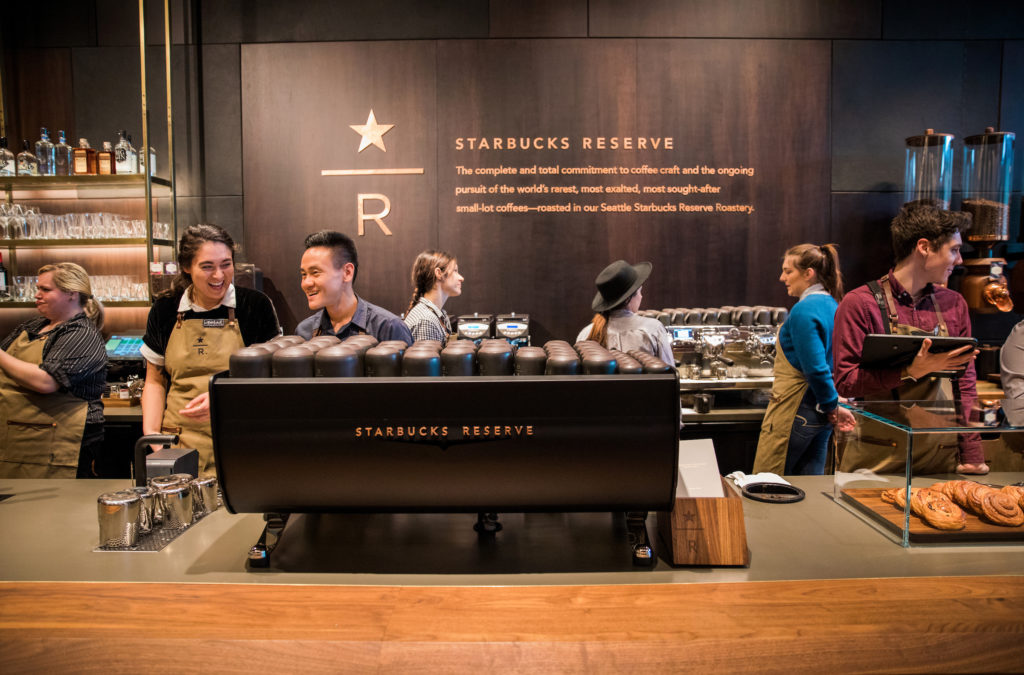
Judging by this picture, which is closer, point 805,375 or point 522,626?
point 522,626

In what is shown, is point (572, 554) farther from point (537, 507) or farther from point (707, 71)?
point (707, 71)

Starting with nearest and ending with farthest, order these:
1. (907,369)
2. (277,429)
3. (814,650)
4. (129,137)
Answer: (814,650)
(277,429)
(907,369)
(129,137)

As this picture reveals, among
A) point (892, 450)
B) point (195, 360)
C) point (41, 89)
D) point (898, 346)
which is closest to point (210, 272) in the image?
point (195, 360)

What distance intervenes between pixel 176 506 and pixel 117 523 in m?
0.13

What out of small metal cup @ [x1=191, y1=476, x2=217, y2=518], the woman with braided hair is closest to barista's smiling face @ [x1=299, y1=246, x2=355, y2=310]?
small metal cup @ [x1=191, y1=476, x2=217, y2=518]

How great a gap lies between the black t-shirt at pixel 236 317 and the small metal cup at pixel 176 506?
101 centimetres

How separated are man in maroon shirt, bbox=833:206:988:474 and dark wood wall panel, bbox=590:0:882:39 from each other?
7.81 ft

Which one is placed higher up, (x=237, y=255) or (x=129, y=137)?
(x=129, y=137)

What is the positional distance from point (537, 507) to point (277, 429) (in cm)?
48

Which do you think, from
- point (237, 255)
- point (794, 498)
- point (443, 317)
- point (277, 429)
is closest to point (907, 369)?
point (794, 498)

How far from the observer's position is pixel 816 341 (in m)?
2.98

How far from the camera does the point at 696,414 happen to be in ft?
12.0

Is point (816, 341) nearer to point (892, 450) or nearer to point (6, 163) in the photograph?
point (892, 450)

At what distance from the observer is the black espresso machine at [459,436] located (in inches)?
43.6
